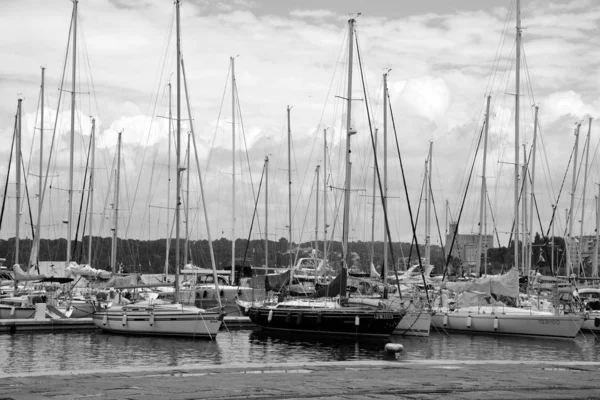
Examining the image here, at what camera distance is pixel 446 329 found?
51562mm

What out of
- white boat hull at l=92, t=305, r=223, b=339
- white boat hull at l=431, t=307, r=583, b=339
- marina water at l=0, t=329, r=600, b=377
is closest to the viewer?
marina water at l=0, t=329, r=600, b=377

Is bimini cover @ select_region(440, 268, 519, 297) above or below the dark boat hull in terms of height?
above

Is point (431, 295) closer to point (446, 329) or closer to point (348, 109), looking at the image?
point (446, 329)

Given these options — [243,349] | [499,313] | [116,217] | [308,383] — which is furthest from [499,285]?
[308,383]

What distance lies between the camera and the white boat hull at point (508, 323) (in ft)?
156

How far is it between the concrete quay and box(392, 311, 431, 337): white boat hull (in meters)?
25.1

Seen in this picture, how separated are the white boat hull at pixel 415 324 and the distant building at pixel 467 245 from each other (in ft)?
61.2

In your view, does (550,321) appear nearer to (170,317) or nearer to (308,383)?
(170,317)

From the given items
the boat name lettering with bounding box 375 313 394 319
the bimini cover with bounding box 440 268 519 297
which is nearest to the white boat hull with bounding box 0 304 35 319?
the boat name lettering with bounding box 375 313 394 319

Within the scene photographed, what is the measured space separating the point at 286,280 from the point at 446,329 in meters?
12.4

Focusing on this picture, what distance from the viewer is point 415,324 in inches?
1834

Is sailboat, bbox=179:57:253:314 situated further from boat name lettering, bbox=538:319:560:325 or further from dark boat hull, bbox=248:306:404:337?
boat name lettering, bbox=538:319:560:325

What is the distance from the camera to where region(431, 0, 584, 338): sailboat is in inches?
1884

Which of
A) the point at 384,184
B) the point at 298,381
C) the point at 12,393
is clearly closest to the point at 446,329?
the point at 384,184
